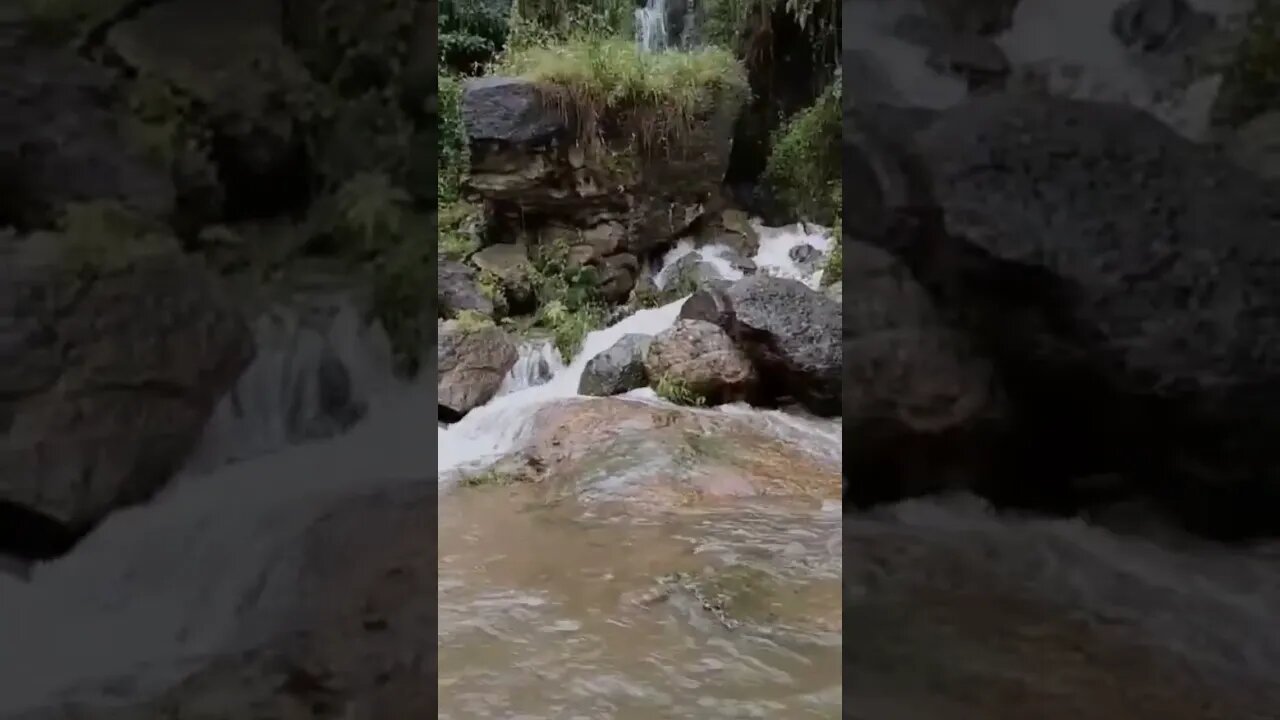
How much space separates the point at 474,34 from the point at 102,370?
5.41 meters

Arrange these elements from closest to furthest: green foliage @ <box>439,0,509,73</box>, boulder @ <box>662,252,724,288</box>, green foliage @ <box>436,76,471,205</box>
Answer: green foliage @ <box>436,76,471,205</box>
boulder @ <box>662,252,724,288</box>
green foliage @ <box>439,0,509,73</box>

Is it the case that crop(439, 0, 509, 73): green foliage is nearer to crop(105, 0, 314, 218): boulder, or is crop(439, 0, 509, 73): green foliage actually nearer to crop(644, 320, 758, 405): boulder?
crop(644, 320, 758, 405): boulder

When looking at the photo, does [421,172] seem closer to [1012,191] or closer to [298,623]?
[298,623]

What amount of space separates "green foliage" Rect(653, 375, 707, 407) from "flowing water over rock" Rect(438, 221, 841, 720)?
34 cm

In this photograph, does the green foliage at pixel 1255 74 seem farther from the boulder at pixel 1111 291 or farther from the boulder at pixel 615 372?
the boulder at pixel 615 372

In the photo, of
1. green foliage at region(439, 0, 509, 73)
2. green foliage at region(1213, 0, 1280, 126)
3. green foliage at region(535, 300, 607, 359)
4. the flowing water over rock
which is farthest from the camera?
green foliage at region(439, 0, 509, 73)

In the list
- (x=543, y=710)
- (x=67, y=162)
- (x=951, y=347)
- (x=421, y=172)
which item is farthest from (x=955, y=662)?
(x=67, y=162)

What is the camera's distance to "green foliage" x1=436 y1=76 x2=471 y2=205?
5.73m

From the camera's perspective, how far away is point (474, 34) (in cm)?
623

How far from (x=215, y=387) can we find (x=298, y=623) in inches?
13.1

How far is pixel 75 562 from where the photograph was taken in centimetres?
124

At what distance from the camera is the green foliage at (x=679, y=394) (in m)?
4.93

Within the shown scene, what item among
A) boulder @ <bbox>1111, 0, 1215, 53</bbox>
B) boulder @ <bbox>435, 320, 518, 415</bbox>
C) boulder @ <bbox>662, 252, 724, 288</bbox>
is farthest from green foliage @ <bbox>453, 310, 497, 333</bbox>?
boulder @ <bbox>1111, 0, 1215, 53</bbox>

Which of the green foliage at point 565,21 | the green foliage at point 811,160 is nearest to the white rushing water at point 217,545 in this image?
the green foliage at point 811,160
